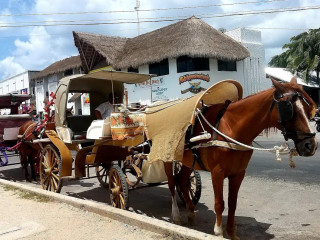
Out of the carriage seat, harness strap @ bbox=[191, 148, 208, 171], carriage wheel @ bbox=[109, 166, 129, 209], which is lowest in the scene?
carriage wheel @ bbox=[109, 166, 129, 209]

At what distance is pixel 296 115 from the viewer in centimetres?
348

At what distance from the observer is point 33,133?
8320mm

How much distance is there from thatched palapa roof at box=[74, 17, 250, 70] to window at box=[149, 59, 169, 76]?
0.86 meters

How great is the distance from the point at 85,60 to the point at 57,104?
70.8 feet

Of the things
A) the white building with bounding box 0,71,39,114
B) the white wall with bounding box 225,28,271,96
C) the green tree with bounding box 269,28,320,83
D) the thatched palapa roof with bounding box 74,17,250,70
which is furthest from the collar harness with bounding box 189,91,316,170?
the white building with bounding box 0,71,39,114

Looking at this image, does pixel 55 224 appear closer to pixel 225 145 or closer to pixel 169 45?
pixel 225 145

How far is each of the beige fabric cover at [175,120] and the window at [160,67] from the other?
60.8ft

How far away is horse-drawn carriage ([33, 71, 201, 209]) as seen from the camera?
17.7 ft

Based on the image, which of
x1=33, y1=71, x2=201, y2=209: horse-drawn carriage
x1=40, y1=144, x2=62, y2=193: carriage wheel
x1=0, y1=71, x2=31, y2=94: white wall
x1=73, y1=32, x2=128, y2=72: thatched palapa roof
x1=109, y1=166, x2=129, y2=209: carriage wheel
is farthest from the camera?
x1=0, y1=71, x2=31, y2=94: white wall

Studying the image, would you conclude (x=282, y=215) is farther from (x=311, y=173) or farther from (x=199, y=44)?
(x=199, y=44)

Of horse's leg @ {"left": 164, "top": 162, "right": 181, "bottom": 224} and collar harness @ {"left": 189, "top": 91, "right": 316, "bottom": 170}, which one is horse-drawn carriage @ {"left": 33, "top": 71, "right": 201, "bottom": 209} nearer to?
horse's leg @ {"left": 164, "top": 162, "right": 181, "bottom": 224}

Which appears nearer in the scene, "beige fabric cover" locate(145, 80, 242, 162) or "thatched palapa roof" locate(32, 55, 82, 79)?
"beige fabric cover" locate(145, 80, 242, 162)

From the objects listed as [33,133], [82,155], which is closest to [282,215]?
[82,155]

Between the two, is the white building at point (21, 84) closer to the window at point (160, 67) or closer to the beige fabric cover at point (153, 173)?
the window at point (160, 67)
